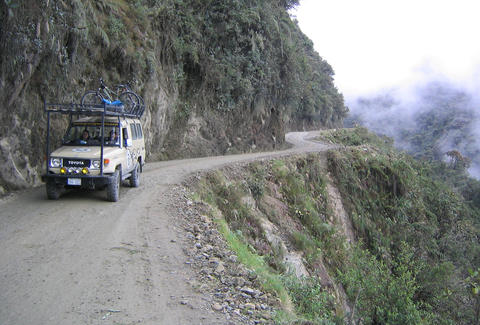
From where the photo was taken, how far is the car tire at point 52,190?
8.43 meters

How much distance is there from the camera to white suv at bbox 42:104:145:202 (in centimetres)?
834

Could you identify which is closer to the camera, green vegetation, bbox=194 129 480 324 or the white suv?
green vegetation, bbox=194 129 480 324

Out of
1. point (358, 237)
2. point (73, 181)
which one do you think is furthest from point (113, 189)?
point (358, 237)

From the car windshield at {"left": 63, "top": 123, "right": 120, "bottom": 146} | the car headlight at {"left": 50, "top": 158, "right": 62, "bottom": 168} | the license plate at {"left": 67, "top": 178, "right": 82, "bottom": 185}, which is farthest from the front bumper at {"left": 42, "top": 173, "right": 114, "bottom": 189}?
the car windshield at {"left": 63, "top": 123, "right": 120, "bottom": 146}

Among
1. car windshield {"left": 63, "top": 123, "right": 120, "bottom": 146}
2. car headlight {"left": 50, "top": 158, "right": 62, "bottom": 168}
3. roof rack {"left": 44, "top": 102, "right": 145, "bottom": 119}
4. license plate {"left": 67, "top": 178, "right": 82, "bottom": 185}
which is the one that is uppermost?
roof rack {"left": 44, "top": 102, "right": 145, "bottom": 119}

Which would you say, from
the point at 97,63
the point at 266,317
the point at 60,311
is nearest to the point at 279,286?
the point at 266,317

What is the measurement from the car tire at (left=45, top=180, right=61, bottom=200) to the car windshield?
52.0 inches

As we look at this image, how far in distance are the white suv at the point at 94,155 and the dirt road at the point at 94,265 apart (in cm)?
53

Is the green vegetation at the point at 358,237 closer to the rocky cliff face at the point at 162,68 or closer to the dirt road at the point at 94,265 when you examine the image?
the dirt road at the point at 94,265

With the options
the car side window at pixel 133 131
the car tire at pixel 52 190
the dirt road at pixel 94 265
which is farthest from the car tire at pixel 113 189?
the car side window at pixel 133 131

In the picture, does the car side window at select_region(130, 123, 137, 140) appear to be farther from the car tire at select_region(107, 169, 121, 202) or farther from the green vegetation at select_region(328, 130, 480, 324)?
the green vegetation at select_region(328, 130, 480, 324)

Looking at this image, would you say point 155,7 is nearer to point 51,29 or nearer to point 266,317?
point 51,29

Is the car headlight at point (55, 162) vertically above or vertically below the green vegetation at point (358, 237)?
above

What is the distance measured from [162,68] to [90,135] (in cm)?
1075
